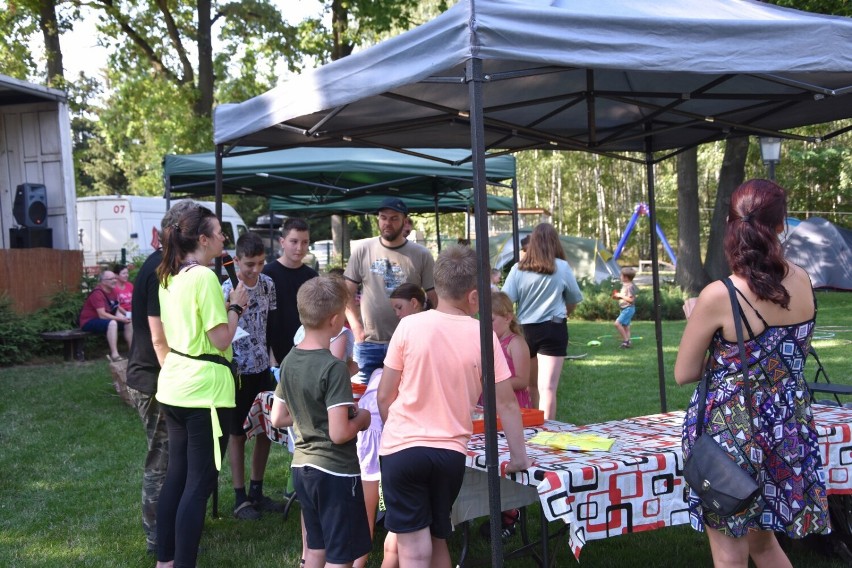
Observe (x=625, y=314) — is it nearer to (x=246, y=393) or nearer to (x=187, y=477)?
(x=246, y=393)

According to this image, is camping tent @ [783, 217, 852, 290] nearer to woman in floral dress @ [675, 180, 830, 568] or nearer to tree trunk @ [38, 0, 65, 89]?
tree trunk @ [38, 0, 65, 89]

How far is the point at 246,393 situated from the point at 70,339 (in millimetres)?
7430

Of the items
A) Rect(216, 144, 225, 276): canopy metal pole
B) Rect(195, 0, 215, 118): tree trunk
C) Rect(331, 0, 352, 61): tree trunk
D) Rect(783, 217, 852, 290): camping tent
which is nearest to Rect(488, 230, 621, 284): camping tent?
Rect(783, 217, 852, 290): camping tent

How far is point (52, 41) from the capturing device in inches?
690

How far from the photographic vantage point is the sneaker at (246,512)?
4875 mm

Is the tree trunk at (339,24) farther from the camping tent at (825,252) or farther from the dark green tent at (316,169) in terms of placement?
the camping tent at (825,252)

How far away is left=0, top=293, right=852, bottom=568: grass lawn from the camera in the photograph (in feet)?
13.9

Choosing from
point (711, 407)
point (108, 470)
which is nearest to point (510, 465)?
point (711, 407)

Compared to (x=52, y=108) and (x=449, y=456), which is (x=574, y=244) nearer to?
(x=52, y=108)

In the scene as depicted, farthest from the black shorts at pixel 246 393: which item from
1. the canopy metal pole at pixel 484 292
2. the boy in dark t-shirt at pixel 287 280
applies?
the canopy metal pole at pixel 484 292

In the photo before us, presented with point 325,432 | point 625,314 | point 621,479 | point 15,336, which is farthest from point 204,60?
point 621,479

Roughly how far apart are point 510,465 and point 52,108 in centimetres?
1193

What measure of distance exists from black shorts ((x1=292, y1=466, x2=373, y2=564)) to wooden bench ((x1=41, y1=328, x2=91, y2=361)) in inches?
361

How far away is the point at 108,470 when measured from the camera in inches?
240
